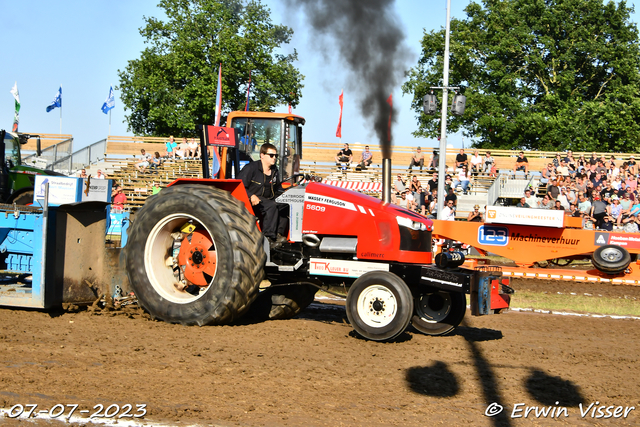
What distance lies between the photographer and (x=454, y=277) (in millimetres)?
6449

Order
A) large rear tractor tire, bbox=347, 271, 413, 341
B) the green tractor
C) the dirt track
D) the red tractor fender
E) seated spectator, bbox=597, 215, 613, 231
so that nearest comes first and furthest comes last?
the dirt track < large rear tractor tire, bbox=347, 271, 413, 341 < the red tractor fender < the green tractor < seated spectator, bbox=597, 215, 613, 231

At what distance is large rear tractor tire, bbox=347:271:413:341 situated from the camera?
20.1ft

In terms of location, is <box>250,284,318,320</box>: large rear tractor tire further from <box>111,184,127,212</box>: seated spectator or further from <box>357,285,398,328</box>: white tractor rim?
<box>111,184,127,212</box>: seated spectator

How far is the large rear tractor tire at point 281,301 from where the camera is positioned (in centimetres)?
731

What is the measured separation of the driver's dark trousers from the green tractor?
9473mm

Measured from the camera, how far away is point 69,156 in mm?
26406

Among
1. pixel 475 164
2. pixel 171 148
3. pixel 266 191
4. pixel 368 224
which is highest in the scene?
pixel 171 148

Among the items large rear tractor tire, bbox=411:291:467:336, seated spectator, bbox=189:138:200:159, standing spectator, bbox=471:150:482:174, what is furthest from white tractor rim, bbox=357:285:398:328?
seated spectator, bbox=189:138:200:159

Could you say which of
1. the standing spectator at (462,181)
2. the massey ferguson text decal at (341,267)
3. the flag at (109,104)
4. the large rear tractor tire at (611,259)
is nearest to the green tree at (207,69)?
the flag at (109,104)

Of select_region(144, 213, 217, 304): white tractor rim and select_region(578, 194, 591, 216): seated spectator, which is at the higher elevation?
select_region(578, 194, 591, 216): seated spectator

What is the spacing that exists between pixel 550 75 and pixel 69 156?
2762cm

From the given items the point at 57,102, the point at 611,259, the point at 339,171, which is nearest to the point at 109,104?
the point at 57,102

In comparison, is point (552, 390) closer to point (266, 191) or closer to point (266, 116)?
point (266, 191)

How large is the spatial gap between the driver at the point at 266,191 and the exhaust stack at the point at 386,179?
1.19 metres
